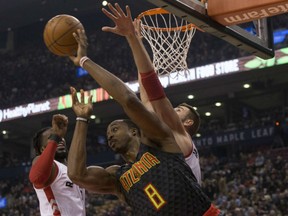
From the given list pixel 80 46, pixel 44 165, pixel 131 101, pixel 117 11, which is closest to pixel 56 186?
pixel 44 165

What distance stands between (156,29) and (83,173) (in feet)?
8.94

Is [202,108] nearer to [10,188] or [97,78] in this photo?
[10,188]

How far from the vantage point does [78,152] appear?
3.20 meters

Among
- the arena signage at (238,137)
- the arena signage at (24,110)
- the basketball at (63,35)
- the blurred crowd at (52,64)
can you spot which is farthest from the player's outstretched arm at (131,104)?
the arena signage at (24,110)

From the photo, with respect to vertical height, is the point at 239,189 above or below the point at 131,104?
below

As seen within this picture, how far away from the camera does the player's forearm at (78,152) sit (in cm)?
320

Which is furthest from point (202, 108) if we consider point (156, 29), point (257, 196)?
A: point (156, 29)

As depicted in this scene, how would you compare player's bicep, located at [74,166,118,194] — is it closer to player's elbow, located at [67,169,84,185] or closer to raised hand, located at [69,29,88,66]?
player's elbow, located at [67,169,84,185]

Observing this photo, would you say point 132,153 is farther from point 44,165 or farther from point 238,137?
point 238,137

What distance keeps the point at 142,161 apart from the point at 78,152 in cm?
36

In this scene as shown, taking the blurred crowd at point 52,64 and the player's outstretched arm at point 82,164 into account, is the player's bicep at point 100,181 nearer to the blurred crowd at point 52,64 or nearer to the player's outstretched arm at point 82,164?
the player's outstretched arm at point 82,164

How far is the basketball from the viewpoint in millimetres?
3566

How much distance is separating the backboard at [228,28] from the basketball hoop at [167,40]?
0.56 m

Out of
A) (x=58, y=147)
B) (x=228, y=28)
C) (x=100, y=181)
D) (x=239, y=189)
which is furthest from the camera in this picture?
(x=239, y=189)
